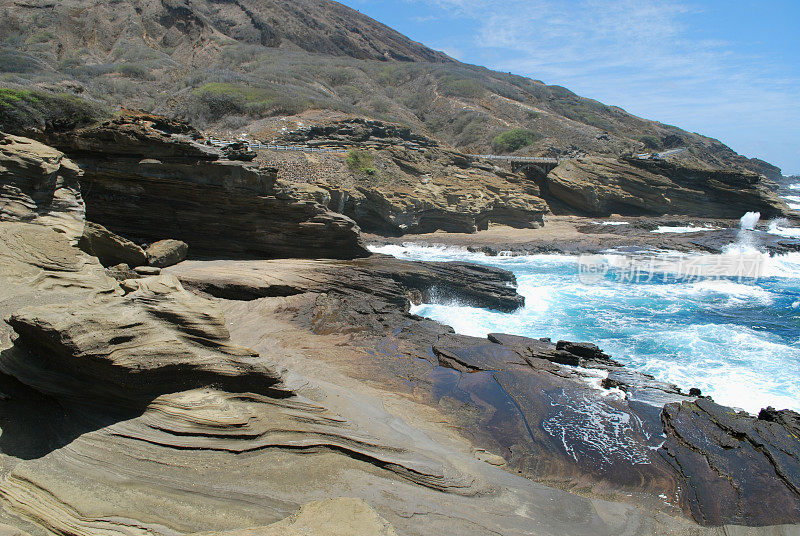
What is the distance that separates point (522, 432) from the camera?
8148mm

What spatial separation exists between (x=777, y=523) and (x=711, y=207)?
3736 cm

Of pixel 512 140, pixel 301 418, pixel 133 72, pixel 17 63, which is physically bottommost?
pixel 301 418

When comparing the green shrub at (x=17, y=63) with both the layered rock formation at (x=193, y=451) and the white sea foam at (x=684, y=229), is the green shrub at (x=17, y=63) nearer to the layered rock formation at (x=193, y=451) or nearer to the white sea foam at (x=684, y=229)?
the layered rock formation at (x=193, y=451)

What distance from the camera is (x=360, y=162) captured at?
2905cm

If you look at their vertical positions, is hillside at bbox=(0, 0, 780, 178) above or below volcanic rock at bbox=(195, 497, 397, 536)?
above

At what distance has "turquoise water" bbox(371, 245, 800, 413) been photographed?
1179cm

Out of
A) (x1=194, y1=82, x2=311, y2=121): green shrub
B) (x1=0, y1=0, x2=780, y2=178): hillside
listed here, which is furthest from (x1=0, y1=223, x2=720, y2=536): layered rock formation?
(x1=194, y1=82, x2=311, y2=121): green shrub

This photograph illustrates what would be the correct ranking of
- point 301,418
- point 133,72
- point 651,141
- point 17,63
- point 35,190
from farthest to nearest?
point 651,141, point 133,72, point 17,63, point 35,190, point 301,418

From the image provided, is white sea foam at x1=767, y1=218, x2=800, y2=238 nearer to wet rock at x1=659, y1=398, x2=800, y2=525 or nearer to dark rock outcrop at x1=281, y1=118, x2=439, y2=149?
dark rock outcrop at x1=281, y1=118, x2=439, y2=149

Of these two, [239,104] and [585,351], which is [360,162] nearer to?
[239,104]

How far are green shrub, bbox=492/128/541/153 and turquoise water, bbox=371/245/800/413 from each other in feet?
88.3

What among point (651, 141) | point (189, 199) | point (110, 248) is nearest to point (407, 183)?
point (189, 199)

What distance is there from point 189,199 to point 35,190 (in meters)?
5.64

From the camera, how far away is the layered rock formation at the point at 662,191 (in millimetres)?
35906
